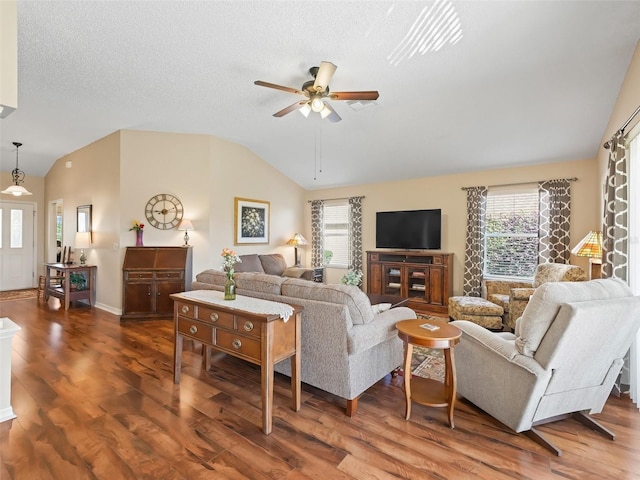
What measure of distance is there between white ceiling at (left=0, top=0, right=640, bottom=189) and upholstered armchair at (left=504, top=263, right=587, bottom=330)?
70.5 inches

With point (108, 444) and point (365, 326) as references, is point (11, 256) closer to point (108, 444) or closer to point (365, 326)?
point (108, 444)

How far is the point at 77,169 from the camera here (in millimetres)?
6289

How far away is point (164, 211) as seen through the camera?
5359 mm

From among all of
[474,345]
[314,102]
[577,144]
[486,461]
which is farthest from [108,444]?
[577,144]

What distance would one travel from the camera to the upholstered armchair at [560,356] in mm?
1910

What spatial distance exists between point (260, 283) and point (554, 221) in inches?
183

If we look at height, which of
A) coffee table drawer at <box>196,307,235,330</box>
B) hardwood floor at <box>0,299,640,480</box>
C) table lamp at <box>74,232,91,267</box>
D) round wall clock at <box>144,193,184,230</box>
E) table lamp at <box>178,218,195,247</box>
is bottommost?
hardwood floor at <box>0,299,640,480</box>

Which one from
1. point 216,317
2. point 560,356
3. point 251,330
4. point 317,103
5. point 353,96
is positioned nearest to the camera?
point 560,356

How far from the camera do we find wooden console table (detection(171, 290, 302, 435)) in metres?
2.12

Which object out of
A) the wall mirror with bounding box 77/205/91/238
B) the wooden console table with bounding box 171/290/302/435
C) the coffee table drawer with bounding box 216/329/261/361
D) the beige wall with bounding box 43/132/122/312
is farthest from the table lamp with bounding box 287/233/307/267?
the coffee table drawer with bounding box 216/329/261/361

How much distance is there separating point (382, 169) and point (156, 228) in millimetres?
4231

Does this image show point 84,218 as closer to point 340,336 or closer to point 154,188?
point 154,188

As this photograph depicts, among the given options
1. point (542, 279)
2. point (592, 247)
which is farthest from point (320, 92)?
point (542, 279)

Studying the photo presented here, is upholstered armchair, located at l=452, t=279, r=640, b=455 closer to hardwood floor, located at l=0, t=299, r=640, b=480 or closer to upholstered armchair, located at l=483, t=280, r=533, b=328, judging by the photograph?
hardwood floor, located at l=0, t=299, r=640, b=480
